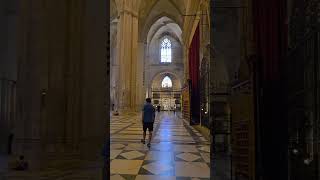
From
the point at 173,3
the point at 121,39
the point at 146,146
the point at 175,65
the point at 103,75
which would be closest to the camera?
the point at 103,75

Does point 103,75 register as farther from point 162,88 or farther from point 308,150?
point 162,88

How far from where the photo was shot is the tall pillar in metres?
22.3

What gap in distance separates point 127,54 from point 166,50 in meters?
23.6

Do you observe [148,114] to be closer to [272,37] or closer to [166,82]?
[272,37]

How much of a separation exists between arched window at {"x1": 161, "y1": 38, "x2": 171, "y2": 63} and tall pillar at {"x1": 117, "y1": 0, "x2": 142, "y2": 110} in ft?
72.8

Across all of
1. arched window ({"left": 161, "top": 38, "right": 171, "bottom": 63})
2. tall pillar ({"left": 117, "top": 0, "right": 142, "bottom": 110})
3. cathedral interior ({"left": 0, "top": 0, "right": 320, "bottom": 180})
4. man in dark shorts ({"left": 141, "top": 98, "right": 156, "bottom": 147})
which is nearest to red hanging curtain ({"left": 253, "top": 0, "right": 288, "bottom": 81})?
cathedral interior ({"left": 0, "top": 0, "right": 320, "bottom": 180})

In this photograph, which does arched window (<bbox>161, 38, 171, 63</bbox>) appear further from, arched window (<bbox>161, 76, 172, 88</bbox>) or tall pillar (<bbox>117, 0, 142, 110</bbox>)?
tall pillar (<bbox>117, 0, 142, 110</bbox>)

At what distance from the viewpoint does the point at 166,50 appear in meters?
45.9

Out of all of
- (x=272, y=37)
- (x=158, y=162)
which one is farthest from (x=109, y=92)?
(x=158, y=162)

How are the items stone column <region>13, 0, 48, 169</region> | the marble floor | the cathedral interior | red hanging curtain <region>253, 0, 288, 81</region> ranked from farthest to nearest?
1. the marble floor
2. stone column <region>13, 0, 48, 169</region>
3. red hanging curtain <region>253, 0, 288, 81</region>
4. the cathedral interior

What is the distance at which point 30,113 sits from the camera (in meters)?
3.03

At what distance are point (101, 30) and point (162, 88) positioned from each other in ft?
144

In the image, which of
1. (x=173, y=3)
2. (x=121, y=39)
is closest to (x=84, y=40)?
(x=121, y=39)

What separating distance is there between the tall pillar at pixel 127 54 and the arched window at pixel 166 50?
2220 cm
